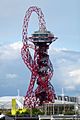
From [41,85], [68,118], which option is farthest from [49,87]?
[68,118]

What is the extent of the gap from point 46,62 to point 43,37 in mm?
8891

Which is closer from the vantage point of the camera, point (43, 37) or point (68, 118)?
point (68, 118)

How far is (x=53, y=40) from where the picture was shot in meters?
174

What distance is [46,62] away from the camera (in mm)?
171750

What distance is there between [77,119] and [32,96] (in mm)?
43507

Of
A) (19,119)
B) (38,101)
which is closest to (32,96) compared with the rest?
(38,101)

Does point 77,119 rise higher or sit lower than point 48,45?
lower

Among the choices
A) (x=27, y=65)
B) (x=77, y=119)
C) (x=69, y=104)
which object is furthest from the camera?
(x=69, y=104)

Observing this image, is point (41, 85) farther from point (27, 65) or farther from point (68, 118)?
point (68, 118)

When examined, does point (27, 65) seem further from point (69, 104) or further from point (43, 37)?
point (69, 104)

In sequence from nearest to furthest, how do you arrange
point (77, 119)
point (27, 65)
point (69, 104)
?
point (77, 119) → point (27, 65) → point (69, 104)

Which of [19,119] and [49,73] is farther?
[49,73]

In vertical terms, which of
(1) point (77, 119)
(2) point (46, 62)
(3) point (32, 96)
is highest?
(2) point (46, 62)

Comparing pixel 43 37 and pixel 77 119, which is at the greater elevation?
pixel 43 37
